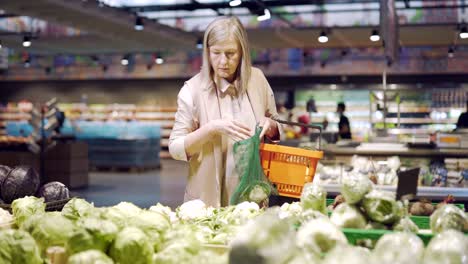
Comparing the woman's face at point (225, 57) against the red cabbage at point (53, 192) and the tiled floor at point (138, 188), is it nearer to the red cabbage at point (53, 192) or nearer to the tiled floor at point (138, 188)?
the red cabbage at point (53, 192)

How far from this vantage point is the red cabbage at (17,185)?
325 centimetres

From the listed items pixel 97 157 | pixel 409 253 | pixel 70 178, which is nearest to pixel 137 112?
pixel 97 157

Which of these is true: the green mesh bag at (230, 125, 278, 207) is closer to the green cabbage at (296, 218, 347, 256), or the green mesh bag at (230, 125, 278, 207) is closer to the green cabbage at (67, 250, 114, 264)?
the green cabbage at (296, 218, 347, 256)

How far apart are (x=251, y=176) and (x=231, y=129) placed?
0.24m

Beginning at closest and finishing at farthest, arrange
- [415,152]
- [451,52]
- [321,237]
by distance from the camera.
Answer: [321,237], [415,152], [451,52]

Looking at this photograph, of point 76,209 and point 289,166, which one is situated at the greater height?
point 289,166

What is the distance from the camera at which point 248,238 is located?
1.50 meters

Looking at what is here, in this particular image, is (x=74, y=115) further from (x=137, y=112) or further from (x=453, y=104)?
(x=453, y=104)

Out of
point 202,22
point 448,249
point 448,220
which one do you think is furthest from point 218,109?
point 202,22

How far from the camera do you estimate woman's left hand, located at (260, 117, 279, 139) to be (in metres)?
3.19

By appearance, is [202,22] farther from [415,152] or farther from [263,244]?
[263,244]

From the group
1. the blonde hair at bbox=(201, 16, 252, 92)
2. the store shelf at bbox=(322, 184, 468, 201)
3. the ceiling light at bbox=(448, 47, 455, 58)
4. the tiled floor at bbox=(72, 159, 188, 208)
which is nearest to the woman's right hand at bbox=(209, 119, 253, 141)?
the blonde hair at bbox=(201, 16, 252, 92)

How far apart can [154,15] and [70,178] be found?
4.34 m

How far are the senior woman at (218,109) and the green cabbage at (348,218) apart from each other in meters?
1.14
